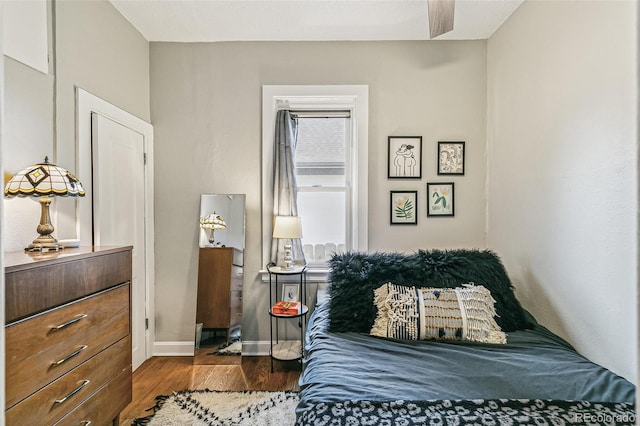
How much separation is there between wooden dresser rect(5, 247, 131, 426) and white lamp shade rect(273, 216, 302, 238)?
112 cm

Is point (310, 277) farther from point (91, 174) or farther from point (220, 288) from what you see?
point (91, 174)

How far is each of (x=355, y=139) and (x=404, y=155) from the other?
46 centimetres

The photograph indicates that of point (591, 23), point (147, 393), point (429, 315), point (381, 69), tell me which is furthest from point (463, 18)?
point (147, 393)

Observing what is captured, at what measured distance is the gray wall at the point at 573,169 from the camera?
5.46 ft

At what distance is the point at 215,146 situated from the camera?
311cm

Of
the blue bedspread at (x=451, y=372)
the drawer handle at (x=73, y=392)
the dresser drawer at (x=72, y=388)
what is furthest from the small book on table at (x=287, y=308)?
the drawer handle at (x=73, y=392)

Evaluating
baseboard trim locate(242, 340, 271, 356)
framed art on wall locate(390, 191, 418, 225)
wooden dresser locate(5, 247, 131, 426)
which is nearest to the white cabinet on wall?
wooden dresser locate(5, 247, 131, 426)

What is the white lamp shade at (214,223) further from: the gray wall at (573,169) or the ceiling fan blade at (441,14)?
the gray wall at (573,169)

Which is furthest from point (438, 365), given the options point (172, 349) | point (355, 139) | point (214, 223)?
point (172, 349)

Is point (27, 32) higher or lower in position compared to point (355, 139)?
higher

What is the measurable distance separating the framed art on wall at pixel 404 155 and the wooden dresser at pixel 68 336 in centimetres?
218

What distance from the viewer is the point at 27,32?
71.9 inches

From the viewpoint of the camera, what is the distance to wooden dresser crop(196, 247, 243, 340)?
2.97 m

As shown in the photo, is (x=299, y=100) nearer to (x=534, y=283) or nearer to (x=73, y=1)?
(x=73, y=1)
